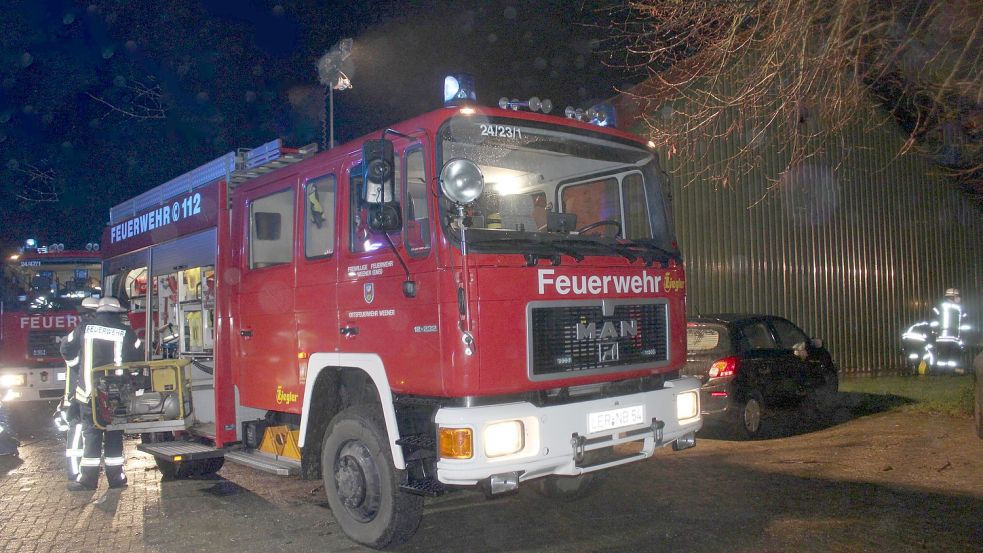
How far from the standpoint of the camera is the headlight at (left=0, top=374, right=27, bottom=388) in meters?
12.5

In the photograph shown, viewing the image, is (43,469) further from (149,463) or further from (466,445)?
(466,445)

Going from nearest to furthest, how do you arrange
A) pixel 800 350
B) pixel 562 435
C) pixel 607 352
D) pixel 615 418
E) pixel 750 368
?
pixel 562 435 < pixel 615 418 < pixel 607 352 < pixel 750 368 < pixel 800 350

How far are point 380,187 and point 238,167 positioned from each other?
9.23ft

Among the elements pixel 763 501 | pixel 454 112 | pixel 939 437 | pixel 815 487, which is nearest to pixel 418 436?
pixel 454 112

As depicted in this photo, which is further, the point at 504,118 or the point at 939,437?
the point at 939,437

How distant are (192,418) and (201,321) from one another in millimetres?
895

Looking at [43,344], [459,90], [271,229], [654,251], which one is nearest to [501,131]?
[459,90]

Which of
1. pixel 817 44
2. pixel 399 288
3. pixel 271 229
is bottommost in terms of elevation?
pixel 399 288

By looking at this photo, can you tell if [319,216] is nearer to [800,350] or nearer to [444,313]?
[444,313]

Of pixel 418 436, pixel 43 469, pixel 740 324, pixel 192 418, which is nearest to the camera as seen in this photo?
pixel 418 436

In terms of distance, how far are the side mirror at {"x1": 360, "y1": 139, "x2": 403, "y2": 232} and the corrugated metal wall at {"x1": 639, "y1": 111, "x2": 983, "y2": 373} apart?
9587 millimetres

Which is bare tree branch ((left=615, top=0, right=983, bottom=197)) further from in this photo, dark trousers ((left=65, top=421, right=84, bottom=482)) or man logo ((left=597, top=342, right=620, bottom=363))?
dark trousers ((left=65, top=421, right=84, bottom=482))

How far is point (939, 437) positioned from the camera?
867 cm

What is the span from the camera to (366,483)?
202 inches
